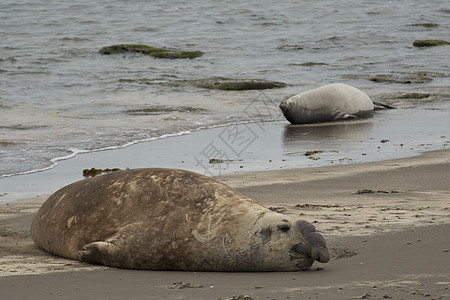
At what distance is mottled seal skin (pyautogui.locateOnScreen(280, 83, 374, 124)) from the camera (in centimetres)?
1221

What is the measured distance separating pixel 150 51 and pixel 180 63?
125 inches

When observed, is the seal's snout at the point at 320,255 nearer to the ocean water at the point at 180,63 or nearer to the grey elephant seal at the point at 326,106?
the ocean water at the point at 180,63

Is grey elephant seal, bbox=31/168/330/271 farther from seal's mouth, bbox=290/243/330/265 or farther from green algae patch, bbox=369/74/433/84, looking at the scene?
green algae patch, bbox=369/74/433/84

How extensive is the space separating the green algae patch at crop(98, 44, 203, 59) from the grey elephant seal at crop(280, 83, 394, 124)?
1201 cm

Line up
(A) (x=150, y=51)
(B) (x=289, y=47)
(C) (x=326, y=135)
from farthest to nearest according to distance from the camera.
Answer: (B) (x=289, y=47) < (A) (x=150, y=51) < (C) (x=326, y=135)

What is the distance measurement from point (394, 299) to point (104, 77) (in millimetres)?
16672

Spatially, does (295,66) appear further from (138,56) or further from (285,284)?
(285,284)

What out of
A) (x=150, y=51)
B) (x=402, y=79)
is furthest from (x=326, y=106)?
(x=150, y=51)

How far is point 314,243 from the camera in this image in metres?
4.00

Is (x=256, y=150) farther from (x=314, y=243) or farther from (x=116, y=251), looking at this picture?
(x=314, y=243)

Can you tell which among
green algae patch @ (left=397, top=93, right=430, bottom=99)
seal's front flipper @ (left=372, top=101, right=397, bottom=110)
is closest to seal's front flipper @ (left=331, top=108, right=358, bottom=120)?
seal's front flipper @ (left=372, top=101, right=397, bottom=110)

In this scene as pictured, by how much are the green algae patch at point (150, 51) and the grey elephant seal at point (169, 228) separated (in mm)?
19812

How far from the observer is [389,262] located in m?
3.95

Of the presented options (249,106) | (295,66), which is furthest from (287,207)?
(295,66)
